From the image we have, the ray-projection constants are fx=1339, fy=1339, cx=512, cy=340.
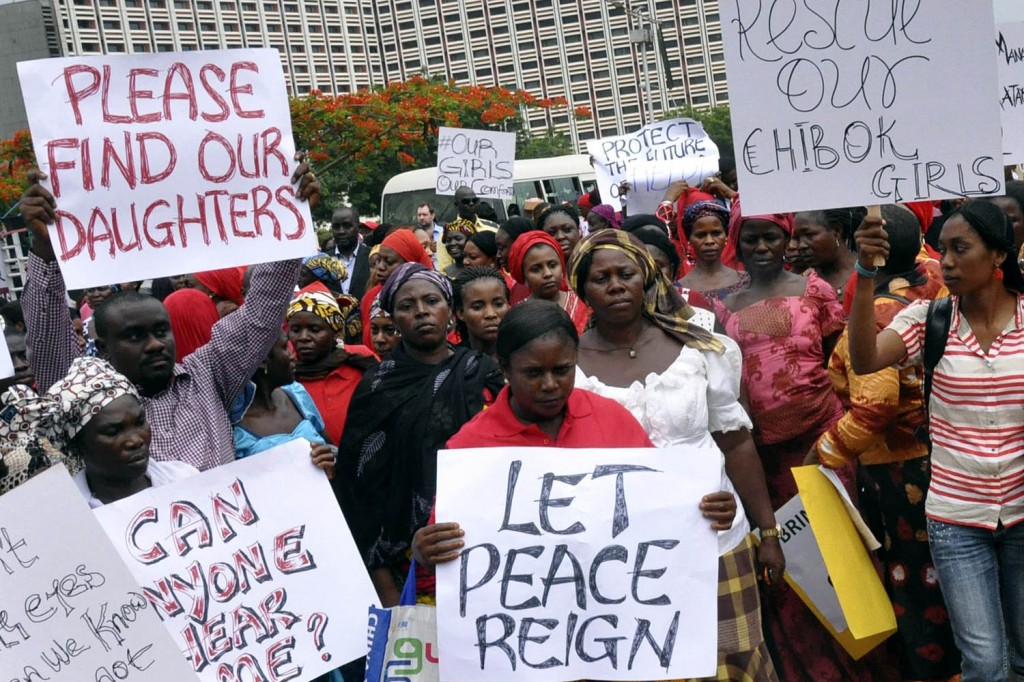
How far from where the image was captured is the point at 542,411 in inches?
139

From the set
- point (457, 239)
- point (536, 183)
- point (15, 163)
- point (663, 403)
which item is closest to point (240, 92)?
point (663, 403)

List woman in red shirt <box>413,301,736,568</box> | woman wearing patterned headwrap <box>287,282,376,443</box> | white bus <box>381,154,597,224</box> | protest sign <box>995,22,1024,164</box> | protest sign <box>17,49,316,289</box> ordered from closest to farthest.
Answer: woman in red shirt <box>413,301,736,568</box>
protest sign <box>17,49,316,289</box>
woman wearing patterned headwrap <box>287,282,376,443</box>
protest sign <box>995,22,1024,164</box>
white bus <box>381,154,597,224</box>

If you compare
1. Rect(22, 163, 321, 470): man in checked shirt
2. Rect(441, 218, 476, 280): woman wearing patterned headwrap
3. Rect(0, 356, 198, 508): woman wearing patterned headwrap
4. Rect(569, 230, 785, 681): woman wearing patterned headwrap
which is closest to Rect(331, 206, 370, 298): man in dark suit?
Rect(441, 218, 476, 280): woman wearing patterned headwrap

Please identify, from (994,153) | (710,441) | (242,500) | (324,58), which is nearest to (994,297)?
(994,153)

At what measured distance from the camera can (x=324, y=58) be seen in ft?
315

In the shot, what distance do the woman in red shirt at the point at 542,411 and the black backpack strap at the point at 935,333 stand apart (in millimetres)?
1157

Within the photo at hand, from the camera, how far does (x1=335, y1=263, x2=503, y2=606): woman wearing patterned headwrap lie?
440 cm

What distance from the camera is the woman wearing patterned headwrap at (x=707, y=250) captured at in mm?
6340

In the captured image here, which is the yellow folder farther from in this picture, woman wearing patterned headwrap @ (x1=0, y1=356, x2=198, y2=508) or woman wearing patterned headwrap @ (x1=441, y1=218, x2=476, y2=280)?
woman wearing patterned headwrap @ (x1=441, y1=218, x2=476, y2=280)

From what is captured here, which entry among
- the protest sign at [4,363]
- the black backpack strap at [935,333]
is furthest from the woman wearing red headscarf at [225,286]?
the black backpack strap at [935,333]

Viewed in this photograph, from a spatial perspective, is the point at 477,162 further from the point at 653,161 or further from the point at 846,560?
the point at 846,560

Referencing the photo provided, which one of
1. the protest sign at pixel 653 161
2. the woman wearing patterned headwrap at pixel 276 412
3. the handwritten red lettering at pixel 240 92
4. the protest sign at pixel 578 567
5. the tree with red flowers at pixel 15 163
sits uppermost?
the tree with red flowers at pixel 15 163

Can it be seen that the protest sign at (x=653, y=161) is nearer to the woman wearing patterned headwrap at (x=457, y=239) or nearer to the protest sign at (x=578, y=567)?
the woman wearing patterned headwrap at (x=457, y=239)

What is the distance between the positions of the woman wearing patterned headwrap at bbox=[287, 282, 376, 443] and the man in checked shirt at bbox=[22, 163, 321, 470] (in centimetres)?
116
